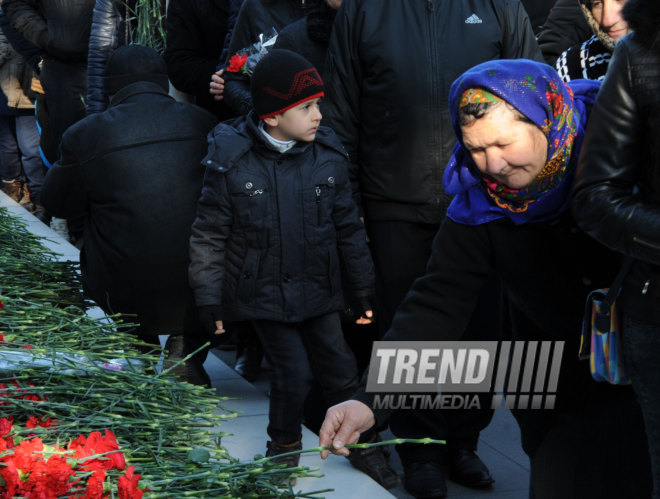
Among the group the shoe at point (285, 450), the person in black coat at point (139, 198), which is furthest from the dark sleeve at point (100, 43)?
the shoe at point (285, 450)

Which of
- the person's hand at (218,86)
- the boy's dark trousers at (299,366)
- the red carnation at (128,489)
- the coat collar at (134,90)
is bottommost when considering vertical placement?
the boy's dark trousers at (299,366)

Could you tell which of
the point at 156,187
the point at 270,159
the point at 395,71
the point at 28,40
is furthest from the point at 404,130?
the point at 28,40

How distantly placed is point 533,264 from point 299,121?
1635mm

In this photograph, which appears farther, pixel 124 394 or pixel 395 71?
pixel 395 71

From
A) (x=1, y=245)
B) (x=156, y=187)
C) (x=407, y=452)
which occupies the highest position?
(x=156, y=187)

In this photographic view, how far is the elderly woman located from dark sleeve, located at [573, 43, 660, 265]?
15 cm

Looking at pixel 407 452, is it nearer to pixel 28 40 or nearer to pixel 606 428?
pixel 606 428

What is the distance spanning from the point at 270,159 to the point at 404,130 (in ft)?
1.79

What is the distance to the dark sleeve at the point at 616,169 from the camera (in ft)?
7.54

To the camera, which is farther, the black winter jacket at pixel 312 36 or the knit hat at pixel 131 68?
the knit hat at pixel 131 68

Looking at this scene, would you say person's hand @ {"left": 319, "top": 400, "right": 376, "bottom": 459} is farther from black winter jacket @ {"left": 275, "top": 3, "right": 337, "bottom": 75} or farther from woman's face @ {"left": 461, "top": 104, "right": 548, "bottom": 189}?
black winter jacket @ {"left": 275, "top": 3, "right": 337, "bottom": 75}

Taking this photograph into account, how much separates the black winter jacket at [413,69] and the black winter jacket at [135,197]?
2.92 feet

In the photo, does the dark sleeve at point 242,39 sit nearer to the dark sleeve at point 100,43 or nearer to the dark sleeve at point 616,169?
the dark sleeve at point 100,43

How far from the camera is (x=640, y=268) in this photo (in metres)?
2.37
